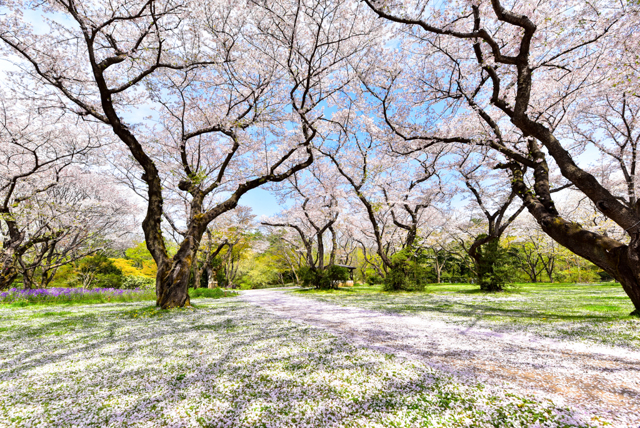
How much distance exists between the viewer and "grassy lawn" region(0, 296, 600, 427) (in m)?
1.87

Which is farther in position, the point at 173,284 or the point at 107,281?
the point at 107,281

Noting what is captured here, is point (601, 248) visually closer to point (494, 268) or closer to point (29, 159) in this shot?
point (494, 268)

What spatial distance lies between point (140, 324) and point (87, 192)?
1719 centimetres

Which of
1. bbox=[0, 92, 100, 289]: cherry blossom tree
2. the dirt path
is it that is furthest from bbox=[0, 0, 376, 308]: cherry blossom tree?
the dirt path

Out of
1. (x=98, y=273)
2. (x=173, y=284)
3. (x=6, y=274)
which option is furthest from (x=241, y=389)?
(x=98, y=273)

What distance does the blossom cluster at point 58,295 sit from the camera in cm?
1119

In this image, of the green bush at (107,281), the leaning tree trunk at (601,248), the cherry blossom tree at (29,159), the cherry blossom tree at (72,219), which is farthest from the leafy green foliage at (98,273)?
the leaning tree trunk at (601,248)

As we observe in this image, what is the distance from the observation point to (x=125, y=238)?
24.9m

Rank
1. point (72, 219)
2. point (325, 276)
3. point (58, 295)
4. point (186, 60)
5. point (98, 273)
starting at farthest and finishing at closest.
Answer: point (98, 273), point (325, 276), point (72, 219), point (58, 295), point (186, 60)

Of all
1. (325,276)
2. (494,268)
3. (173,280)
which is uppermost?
(494,268)

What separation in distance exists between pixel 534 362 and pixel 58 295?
1749cm

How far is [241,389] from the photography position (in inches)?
92.7

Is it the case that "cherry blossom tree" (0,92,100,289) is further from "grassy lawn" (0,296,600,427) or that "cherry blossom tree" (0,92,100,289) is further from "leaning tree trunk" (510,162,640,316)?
"leaning tree trunk" (510,162,640,316)

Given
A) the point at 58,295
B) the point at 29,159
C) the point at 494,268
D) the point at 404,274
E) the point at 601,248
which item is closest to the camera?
the point at 601,248
